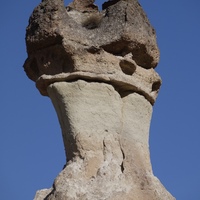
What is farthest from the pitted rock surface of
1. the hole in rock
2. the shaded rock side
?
the shaded rock side

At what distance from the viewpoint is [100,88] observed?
7.53 m

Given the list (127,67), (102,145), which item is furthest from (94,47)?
(102,145)

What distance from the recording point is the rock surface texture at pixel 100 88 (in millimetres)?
7098

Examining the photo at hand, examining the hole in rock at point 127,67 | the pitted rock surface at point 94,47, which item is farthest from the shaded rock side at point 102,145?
the hole in rock at point 127,67

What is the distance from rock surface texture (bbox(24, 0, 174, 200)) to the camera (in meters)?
7.10

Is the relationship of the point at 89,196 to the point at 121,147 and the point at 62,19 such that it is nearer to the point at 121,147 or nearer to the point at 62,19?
the point at 121,147

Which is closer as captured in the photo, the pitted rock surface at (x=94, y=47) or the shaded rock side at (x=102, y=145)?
the shaded rock side at (x=102, y=145)

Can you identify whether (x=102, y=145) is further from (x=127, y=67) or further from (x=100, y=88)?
(x=127, y=67)

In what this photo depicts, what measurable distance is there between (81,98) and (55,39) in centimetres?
77

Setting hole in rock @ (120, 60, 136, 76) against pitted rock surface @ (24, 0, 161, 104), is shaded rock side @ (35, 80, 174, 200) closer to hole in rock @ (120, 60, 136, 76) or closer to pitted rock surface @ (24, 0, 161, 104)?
pitted rock surface @ (24, 0, 161, 104)

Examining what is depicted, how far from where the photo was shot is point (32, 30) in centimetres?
780

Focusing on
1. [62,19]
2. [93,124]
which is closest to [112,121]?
[93,124]

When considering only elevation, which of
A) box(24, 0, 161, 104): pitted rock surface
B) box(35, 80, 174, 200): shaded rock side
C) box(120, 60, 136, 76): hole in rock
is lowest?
box(35, 80, 174, 200): shaded rock side

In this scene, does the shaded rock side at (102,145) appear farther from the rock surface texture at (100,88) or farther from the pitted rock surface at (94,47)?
the pitted rock surface at (94,47)
